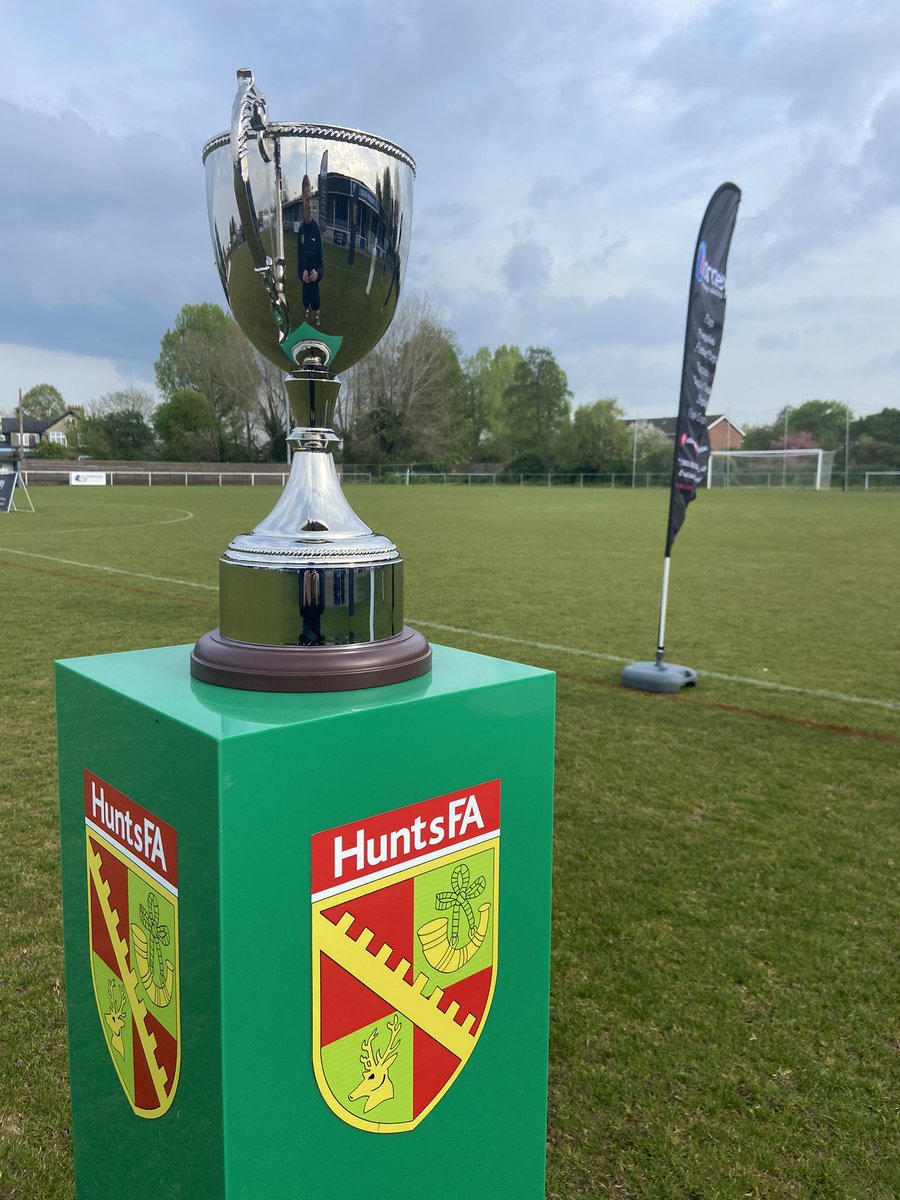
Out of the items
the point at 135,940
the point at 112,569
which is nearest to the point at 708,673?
the point at 135,940

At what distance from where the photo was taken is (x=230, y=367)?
46.8 meters

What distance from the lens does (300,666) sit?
121 cm

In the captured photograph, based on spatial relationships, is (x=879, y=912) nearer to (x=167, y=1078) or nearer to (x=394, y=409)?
(x=167, y=1078)

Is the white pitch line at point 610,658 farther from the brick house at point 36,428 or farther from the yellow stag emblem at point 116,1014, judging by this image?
the brick house at point 36,428

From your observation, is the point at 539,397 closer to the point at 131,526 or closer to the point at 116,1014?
the point at 131,526

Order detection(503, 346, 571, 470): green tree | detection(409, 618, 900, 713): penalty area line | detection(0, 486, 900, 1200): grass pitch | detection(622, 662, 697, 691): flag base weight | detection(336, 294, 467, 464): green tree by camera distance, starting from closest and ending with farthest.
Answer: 1. detection(0, 486, 900, 1200): grass pitch
2. detection(409, 618, 900, 713): penalty area line
3. detection(622, 662, 697, 691): flag base weight
4. detection(336, 294, 467, 464): green tree
5. detection(503, 346, 571, 470): green tree

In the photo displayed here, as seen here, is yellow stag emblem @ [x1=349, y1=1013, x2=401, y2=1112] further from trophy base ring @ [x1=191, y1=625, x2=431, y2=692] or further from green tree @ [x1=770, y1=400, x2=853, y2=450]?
green tree @ [x1=770, y1=400, x2=853, y2=450]

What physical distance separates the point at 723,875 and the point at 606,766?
1.10 meters

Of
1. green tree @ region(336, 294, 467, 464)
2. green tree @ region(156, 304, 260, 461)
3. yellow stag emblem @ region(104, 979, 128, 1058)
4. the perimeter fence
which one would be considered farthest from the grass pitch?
the perimeter fence

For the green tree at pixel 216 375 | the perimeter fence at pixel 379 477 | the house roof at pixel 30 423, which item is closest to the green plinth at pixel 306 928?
the green tree at pixel 216 375

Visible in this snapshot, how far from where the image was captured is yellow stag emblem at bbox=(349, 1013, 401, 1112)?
120 cm

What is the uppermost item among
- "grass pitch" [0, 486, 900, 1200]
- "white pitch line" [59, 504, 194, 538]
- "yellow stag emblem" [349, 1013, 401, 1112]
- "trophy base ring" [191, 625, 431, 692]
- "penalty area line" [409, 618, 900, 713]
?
"trophy base ring" [191, 625, 431, 692]

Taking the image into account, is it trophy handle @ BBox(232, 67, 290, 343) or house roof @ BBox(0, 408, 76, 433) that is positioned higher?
house roof @ BBox(0, 408, 76, 433)

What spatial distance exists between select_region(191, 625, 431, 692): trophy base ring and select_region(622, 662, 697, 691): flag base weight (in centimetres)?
451
